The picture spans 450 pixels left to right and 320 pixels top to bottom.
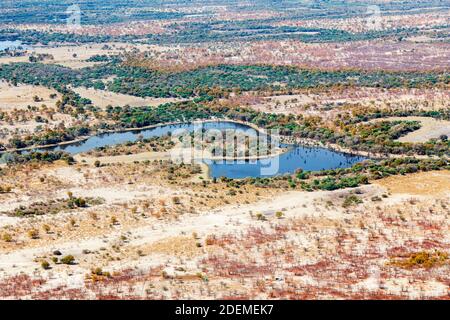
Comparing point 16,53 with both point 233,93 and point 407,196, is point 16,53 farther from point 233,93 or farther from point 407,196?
point 407,196

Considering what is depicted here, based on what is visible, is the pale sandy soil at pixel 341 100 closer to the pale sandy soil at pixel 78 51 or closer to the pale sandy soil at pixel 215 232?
the pale sandy soil at pixel 215 232

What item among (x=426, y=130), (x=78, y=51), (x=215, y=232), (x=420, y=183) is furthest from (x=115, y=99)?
(x=215, y=232)

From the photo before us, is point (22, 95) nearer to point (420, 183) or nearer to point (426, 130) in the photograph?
point (426, 130)

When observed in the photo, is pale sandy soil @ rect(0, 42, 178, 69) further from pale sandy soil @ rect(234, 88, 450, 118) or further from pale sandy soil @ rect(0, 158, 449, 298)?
pale sandy soil @ rect(0, 158, 449, 298)

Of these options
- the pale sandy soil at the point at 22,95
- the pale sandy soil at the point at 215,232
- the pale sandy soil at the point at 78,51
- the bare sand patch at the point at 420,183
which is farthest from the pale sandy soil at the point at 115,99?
the bare sand patch at the point at 420,183

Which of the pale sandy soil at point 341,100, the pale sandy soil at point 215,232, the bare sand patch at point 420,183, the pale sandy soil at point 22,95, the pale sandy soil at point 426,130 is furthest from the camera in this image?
the pale sandy soil at point 22,95

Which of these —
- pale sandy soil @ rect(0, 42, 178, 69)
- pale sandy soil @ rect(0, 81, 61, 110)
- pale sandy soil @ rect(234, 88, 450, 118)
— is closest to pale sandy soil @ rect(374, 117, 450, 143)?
pale sandy soil @ rect(234, 88, 450, 118)
